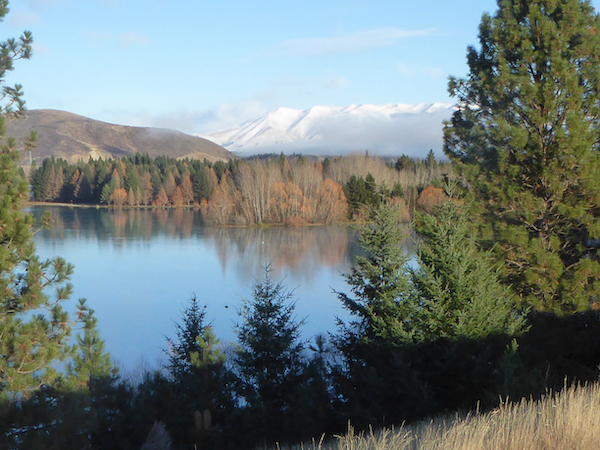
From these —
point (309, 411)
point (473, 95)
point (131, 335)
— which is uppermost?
point (473, 95)

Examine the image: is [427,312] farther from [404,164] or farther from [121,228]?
[404,164]

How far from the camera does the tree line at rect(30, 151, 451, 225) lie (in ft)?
156

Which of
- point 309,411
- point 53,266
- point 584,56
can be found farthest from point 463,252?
point 53,266

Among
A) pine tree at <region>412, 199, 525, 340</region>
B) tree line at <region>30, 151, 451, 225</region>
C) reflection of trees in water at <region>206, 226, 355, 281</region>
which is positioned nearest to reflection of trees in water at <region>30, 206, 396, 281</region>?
reflection of trees in water at <region>206, 226, 355, 281</region>

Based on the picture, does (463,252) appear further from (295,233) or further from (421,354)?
(295,233)

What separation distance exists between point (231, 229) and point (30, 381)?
38.7 metres

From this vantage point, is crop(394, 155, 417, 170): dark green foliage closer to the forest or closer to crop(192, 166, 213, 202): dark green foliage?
crop(192, 166, 213, 202): dark green foliage

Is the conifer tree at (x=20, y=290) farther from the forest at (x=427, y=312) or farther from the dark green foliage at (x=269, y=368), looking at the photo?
the dark green foliage at (x=269, y=368)

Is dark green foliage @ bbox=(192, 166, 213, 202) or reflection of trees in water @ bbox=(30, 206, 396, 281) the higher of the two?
dark green foliage @ bbox=(192, 166, 213, 202)

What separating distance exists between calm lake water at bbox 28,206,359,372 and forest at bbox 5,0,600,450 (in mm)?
2018

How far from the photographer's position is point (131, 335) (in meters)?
15.5

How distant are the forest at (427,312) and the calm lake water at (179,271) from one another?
202 centimetres

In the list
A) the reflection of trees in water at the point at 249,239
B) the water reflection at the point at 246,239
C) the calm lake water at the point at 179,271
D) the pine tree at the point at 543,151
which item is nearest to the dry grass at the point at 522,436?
the calm lake water at the point at 179,271

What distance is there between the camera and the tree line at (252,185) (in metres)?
47.4
